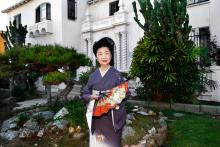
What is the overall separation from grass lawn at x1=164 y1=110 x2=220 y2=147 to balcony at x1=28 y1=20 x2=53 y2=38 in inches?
572

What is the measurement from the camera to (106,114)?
148 inches

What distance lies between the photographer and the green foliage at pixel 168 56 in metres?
10.7

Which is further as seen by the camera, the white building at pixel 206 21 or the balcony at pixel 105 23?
the balcony at pixel 105 23

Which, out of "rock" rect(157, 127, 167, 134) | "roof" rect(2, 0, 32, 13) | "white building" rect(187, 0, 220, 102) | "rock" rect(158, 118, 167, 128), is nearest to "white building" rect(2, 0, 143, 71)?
"roof" rect(2, 0, 32, 13)

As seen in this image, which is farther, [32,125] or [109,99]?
[32,125]

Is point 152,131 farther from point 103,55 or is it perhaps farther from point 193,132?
point 103,55

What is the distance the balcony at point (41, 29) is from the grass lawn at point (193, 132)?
47.6ft

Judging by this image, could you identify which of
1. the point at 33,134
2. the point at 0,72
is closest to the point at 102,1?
the point at 0,72

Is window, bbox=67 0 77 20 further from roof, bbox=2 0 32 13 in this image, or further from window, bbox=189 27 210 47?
window, bbox=189 27 210 47

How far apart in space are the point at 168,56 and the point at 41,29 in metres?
13.4

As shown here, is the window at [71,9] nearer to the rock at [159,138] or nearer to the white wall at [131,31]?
the white wall at [131,31]

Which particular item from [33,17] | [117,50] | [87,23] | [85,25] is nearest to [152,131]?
[117,50]

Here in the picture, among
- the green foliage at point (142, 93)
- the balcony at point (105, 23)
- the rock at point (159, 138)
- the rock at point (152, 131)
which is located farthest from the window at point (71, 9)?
the rock at point (159, 138)

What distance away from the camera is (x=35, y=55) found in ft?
28.7
